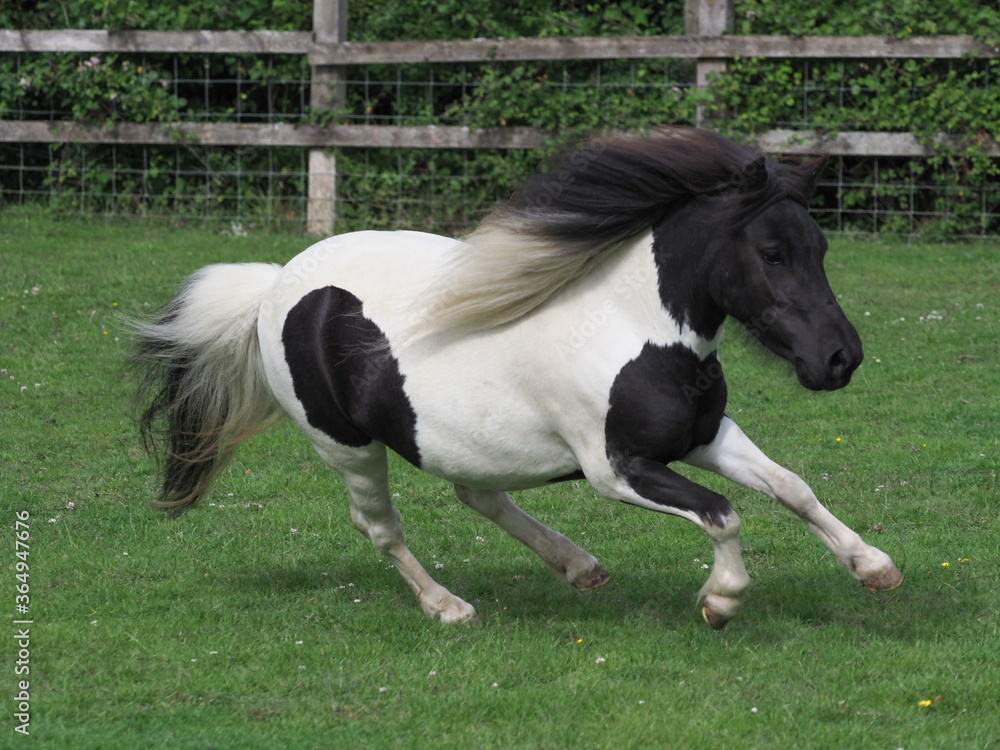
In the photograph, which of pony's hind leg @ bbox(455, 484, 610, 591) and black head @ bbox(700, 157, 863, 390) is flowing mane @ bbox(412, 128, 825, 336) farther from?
pony's hind leg @ bbox(455, 484, 610, 591)

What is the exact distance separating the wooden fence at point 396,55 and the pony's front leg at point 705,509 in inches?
309

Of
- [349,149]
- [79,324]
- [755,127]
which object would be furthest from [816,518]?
[349,149]

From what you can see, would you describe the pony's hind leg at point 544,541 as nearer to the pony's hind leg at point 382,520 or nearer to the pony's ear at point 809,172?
the pony's hind leg at point 382,520

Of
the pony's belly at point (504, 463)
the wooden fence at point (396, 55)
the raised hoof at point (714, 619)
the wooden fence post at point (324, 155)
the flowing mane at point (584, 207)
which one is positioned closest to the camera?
the flowing mane at point (584, 207)

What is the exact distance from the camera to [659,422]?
3977 mm

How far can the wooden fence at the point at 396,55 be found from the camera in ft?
37.3

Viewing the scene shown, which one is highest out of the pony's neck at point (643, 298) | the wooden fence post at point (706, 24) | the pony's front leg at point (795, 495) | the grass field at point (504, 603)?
the wooden fence post at point (706, 24)

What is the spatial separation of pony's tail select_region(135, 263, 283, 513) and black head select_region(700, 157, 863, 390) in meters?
1.99

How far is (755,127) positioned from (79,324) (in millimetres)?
6479

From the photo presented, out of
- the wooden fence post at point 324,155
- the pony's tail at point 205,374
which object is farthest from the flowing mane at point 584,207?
the wooden fence post at point 324,155

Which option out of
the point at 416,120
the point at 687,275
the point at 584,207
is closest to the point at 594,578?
the point at 687,275

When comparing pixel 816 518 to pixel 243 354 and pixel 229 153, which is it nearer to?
pixel 243 354

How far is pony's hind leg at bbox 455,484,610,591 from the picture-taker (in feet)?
15.6

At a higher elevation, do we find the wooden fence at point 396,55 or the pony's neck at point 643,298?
the wooden fence at point 396,55
